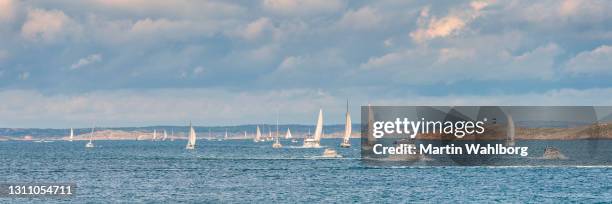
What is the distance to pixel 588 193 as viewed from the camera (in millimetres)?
119562

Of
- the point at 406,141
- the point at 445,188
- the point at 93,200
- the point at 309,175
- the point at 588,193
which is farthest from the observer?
the point at 406,141

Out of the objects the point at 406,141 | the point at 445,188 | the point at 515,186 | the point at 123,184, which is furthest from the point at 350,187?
the point at 406,141

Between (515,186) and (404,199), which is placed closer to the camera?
(404,199)

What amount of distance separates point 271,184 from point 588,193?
135 feet

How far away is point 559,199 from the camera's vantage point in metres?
112

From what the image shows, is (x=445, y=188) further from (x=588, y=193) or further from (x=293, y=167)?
(x=293, y=167)

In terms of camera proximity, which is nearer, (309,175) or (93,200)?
(93,200)

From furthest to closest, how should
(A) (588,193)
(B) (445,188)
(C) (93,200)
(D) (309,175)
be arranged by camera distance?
(D) (309,175) → (B) (445,188) → (A) (588,193) → (C) (93,200)

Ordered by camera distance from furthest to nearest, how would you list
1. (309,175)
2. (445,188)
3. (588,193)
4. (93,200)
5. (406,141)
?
(406,141), (309,175), (445,188), (588,193), (93,200)

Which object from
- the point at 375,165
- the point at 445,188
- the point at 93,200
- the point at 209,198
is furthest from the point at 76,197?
the point at 375,165

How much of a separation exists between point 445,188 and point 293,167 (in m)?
58.6

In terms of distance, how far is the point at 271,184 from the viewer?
134375 mm

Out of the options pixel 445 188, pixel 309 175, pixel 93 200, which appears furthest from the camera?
Answer: pixel 309 175

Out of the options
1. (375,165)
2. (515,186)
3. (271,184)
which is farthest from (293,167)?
(515,186)
